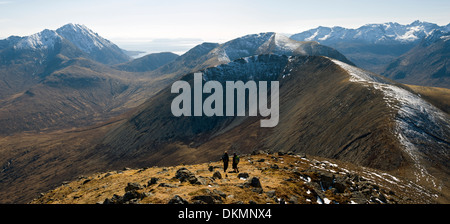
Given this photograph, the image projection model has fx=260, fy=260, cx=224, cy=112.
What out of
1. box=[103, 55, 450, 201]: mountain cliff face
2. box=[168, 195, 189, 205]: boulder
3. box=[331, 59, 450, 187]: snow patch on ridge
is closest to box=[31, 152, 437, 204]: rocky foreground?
box=[168, 195, 189, 205]: boulder

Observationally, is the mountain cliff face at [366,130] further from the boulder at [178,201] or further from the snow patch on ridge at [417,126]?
the boulder at [178,201]

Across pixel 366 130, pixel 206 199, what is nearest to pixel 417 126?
pixel 366 130

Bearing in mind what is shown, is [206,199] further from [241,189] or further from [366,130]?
[366,130]

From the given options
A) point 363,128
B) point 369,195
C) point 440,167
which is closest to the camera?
point 369,195

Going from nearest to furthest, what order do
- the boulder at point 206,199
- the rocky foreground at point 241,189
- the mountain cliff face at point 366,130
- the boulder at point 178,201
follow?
the boulder at point 178,201
the boulder at point 206,199
the rocky foreground at point 241,189
the mountain cliff face at point 366,130

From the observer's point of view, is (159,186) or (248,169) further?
(248,169)

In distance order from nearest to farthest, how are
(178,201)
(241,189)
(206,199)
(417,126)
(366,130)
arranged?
(178,201), (206,199), (241,189), (417,126), (366,130)

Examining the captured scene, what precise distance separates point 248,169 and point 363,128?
74.6 metres

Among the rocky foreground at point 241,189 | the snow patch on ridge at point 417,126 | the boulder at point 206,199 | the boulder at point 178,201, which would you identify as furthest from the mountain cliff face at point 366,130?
the boulder at point 178,201

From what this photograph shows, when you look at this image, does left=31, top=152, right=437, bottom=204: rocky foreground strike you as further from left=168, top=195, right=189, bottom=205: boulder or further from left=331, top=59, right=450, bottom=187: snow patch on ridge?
left=331, top=59, right=450, bottom=187: snow patch on ridge
